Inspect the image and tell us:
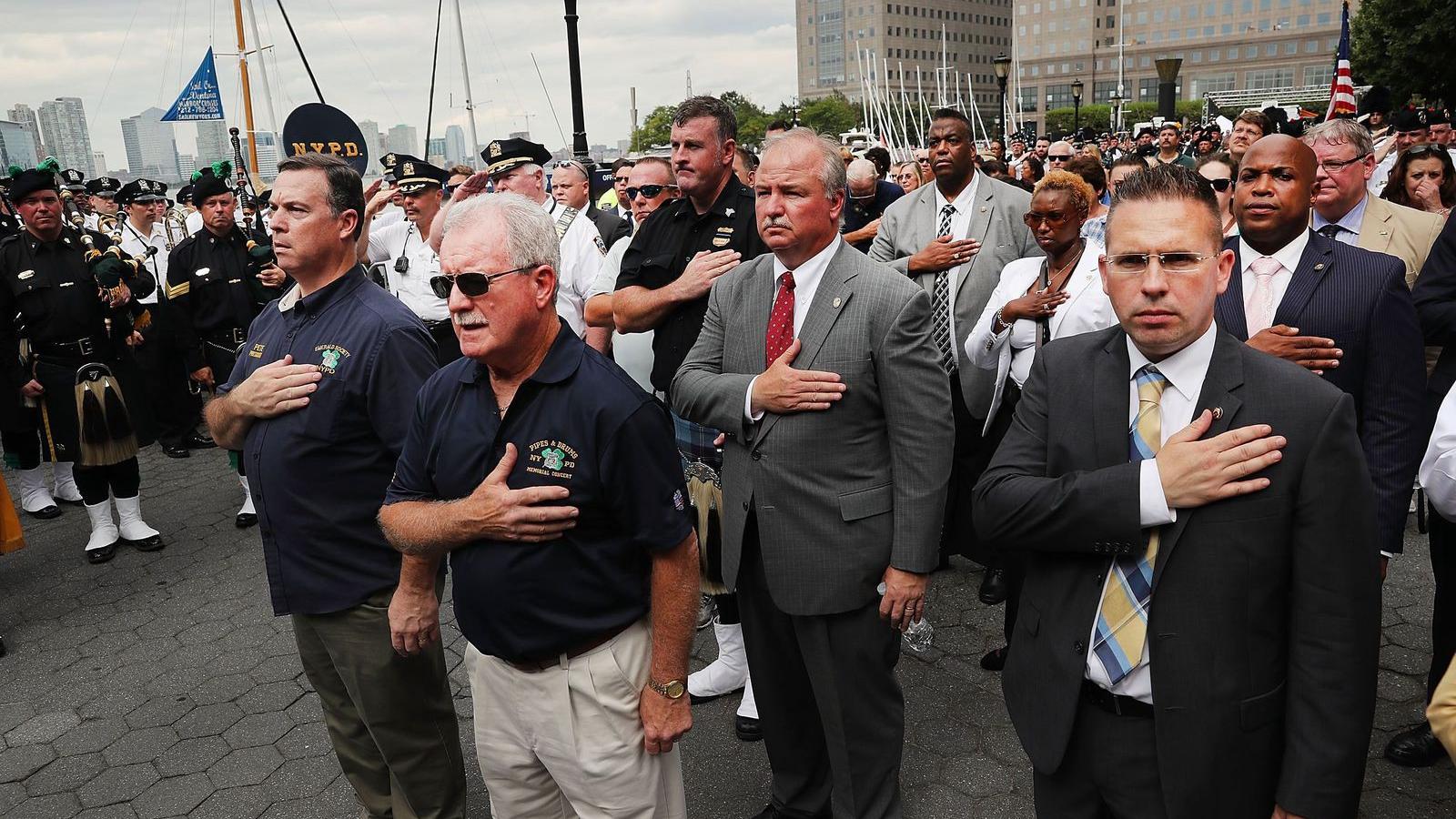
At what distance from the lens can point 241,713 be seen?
456 cm

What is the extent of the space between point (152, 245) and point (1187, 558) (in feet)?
37.0

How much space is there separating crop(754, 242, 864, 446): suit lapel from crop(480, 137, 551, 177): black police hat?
12.9 ft

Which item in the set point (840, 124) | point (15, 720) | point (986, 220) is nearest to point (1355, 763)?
point (986, 220)

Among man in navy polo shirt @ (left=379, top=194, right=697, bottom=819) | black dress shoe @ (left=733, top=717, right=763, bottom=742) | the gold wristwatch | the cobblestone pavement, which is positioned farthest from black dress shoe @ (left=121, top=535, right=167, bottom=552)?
the gold wristwatch

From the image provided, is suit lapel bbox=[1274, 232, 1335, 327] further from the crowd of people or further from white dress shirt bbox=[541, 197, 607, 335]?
white dress shirt bbox=[541, 197, 607, 335]

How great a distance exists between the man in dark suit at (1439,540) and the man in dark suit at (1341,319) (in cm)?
57

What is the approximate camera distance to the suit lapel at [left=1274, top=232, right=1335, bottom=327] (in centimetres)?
317

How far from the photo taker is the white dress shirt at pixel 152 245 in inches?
394

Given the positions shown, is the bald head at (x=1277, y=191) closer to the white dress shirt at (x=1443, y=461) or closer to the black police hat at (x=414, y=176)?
the white dress shirt at (x=1443, y=461)

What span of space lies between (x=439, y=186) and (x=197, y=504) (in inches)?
128

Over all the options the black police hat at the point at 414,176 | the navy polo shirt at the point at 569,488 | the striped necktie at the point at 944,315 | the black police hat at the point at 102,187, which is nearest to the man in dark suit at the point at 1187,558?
the navy polo shirt at the point at 569,488

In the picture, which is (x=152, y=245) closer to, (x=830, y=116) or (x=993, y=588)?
(x=993, y=588)

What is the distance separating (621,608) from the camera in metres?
2.63

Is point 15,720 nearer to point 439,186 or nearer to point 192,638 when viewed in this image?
point 192,638
